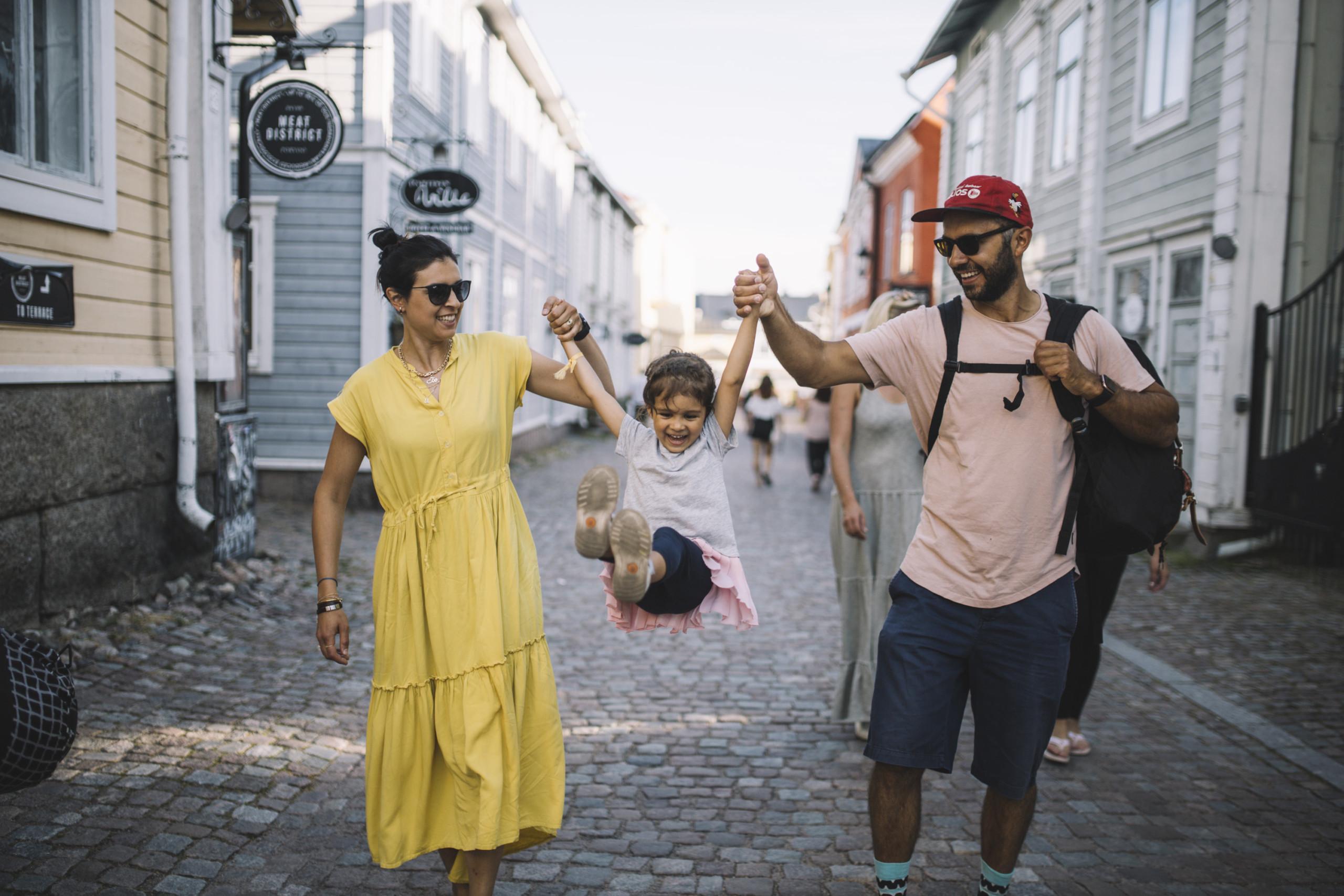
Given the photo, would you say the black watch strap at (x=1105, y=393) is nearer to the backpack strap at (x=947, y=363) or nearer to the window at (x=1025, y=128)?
the backpack strap at (x=947, y=363)

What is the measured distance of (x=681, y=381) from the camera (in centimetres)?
308

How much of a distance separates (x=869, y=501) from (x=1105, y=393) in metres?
2.05

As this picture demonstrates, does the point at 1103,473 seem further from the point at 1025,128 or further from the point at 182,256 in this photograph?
the point at 1025,128

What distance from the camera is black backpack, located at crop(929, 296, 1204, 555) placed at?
2.90 metres

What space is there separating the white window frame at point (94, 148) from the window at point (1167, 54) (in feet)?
29.9

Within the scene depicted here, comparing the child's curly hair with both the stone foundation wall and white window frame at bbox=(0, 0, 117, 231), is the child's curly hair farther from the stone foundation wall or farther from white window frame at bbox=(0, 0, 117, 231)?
white window frame at bbox=(0, 0, 117, 231)

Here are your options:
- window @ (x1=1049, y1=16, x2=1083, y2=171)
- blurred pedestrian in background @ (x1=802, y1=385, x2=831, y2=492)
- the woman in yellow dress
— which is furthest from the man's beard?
blurred pedestrian in background @ (x1=802, y1=385, x2=831, y2=492)

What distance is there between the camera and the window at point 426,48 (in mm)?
12867

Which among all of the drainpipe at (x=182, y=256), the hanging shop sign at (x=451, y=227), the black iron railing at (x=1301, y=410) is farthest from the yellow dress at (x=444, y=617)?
the hanging shop sign at (x=451, y=227)

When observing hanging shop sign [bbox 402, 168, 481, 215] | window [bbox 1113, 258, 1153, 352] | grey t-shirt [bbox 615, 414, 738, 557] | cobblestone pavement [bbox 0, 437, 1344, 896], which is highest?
hanging shop sign [bbox 402, 168, 481, 215]

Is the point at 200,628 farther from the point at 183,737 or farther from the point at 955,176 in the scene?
the point at 955,176

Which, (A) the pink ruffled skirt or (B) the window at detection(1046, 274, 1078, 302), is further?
(B) the window at detection(1046, 274, 1078, 302)

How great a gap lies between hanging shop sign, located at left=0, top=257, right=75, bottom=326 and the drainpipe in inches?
40.9

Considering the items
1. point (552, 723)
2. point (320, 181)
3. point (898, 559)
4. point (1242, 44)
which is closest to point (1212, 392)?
point (1242, 44)
